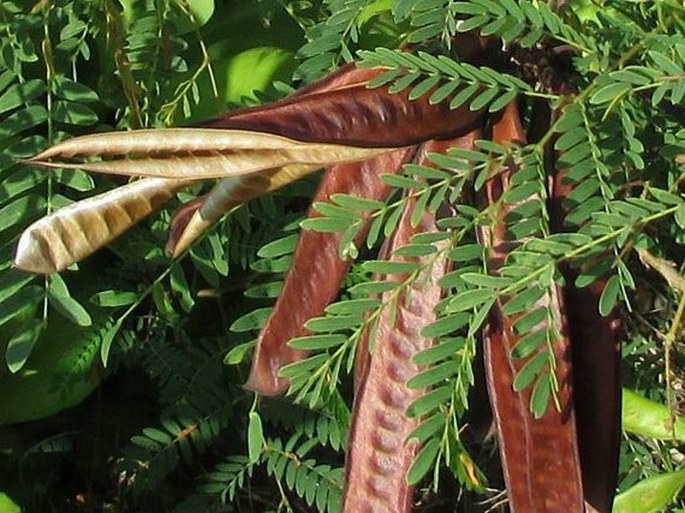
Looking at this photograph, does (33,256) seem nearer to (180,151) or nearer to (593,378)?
(180,151)

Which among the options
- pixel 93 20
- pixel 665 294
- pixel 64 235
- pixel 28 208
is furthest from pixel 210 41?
pixel 64 235

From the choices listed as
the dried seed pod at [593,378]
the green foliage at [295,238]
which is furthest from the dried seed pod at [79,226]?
the dried seed pod at [593,378]

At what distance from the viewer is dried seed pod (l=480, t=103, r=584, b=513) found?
2.56 ft

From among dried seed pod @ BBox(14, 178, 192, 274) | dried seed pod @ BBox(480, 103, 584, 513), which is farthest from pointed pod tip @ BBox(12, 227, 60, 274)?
dried seed pod @ BBox(480, 103, 584, 513)

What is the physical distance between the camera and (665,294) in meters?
1.36

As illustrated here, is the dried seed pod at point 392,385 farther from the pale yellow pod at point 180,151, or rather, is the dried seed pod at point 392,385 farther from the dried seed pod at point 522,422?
the pale yellow pod at point 180,151

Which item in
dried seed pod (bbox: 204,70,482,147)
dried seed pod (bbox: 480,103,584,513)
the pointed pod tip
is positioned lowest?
dried seed pod (bbox: 480,103,584,513)

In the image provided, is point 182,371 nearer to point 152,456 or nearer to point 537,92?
point 152,456

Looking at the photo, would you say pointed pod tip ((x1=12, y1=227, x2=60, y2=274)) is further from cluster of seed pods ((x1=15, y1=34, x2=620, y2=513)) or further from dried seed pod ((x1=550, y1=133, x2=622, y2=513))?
dried seed pod ((x1=550, y1=133, x2=622, y2=513))

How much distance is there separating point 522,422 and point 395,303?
0.11 metres

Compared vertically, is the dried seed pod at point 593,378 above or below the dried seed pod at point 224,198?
below

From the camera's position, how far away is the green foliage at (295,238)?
766 mm

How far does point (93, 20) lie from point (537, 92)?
54cm

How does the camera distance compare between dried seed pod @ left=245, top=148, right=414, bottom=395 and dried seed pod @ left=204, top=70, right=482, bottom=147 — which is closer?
dried seed pod @ left=204, top=70, right=482, bottom=147
